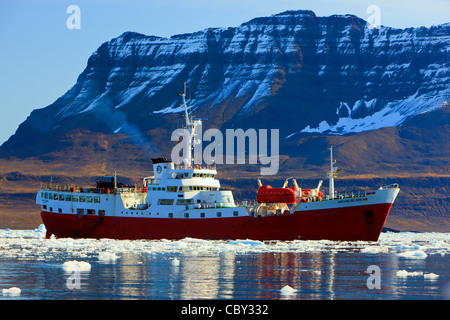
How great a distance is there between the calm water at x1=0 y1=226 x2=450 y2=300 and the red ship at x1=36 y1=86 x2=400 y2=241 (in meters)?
3.10

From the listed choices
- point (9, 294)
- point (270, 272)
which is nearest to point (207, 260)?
point (270, 272)

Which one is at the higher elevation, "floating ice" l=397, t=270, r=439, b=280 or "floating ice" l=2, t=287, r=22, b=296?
"floating ice" l=397, t=270, r=439, b=280

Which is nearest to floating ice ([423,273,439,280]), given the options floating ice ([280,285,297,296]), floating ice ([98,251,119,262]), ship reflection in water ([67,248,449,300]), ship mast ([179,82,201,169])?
ship reflection in water ([67,248,449,300])

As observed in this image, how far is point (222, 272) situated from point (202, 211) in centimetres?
2903

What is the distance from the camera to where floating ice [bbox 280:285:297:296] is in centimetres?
4056

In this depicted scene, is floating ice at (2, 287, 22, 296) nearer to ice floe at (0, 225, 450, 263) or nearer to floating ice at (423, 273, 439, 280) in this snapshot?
ice floe at (0, 225, 450, 263)

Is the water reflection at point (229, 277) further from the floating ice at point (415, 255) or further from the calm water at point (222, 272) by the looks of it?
the floating ice at point (415, 255)

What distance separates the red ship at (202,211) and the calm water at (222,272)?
310 centimetres

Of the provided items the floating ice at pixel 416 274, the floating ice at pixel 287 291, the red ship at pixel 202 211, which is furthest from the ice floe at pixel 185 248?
the floating ice at pixel 287 291

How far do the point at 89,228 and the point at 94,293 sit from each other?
46.5m

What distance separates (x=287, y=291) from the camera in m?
40.8

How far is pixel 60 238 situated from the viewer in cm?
8862
